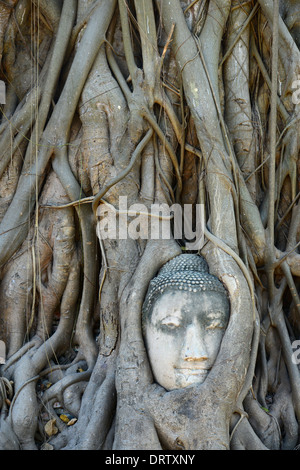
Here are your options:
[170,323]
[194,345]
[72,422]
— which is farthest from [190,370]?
[72,422]

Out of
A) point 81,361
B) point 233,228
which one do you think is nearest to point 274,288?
point 233,228

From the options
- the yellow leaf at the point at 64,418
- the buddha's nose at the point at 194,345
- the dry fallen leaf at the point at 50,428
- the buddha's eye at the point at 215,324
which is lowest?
the dry fallen leaf at the point at 50,428

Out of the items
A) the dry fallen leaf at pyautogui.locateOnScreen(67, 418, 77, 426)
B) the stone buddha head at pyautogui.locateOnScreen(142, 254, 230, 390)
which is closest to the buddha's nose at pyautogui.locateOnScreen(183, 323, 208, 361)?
the stone buddha head at pyautogui.locateOnScreen(142, 254, 230, 390)

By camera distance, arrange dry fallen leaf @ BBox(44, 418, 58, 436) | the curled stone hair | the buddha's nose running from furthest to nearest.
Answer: dry fallen leaf @ BBox(44, 418, 58, 436) < the curled stone hair < the buddha's nose

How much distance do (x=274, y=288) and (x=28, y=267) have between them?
5.16 ft

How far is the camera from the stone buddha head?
2918mm

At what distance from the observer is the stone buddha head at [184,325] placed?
2.92 m

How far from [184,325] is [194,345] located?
118 mm

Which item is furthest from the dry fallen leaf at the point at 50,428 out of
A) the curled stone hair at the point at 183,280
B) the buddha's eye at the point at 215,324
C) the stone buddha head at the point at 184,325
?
the buddha's eye at the point at 215,324

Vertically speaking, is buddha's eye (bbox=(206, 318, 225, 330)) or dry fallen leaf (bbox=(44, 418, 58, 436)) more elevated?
buddha's eye (bbox=(206, 318, 225, 330))

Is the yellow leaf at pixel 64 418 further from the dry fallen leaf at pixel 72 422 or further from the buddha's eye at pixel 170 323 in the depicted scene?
the buddha's eye at pixel 170 323

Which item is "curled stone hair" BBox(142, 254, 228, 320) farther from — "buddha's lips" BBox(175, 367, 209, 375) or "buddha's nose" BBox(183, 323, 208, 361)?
"buddha's lips" BBox(175, 367, 209, 375)

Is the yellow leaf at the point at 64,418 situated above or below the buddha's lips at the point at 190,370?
below

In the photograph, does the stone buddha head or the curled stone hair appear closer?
the stone buddha head
